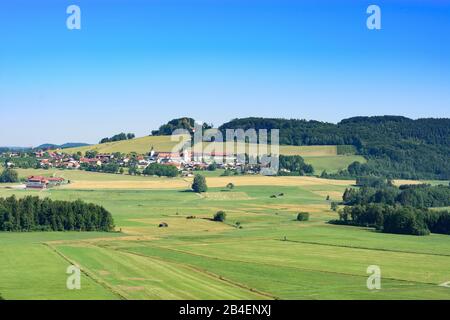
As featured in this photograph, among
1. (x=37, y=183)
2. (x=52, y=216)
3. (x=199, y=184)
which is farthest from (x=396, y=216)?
(x=37, y=183)

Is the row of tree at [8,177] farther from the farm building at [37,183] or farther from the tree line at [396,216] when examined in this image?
the tree line at [396,216]

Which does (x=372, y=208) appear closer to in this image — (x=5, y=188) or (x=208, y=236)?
(x=208, y=236)

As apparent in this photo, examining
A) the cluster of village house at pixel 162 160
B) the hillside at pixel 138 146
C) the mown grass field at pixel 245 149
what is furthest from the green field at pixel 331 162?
the hillside at pixel 138 146

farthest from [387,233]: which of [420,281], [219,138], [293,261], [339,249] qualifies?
[219,138]

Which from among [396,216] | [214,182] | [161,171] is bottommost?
[396,216]

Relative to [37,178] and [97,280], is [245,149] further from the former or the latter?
[97,280]
